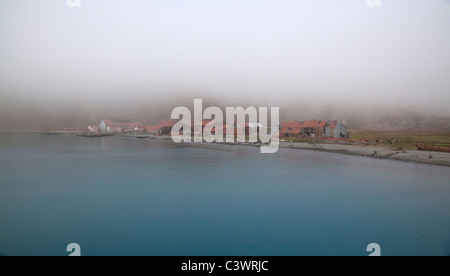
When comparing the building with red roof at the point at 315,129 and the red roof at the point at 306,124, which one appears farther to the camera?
the red roof at the point at 306,124

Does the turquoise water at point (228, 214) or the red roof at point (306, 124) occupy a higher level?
the red roof at point (306, 124)

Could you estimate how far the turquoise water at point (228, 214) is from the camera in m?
11.5

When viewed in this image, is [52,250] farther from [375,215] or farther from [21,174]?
[21,174]

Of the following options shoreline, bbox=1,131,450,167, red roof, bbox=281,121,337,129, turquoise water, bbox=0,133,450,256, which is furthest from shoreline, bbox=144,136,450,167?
red roof, bbox=281,121,337,129

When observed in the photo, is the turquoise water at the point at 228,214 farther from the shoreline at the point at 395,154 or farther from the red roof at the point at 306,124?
the red roof at the point at 306,124

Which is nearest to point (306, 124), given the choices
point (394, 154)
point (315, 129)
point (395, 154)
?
point (315, 129)

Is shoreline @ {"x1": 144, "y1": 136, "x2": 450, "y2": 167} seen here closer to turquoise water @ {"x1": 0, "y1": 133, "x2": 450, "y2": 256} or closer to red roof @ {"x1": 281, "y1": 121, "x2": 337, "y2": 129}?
turquoise water @ {"x1": 0, "y1": 133, "x2": 450, "y2": 256}

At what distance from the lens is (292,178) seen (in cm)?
2661

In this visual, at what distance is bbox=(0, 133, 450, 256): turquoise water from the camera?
11.5m

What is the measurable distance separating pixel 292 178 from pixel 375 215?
11384 millimetres

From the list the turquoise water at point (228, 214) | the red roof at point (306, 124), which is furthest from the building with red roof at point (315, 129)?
the turquoise water at point (228, 214)

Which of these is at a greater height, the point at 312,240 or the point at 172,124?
the point at 172,124

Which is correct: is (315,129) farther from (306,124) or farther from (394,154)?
(394,154)
